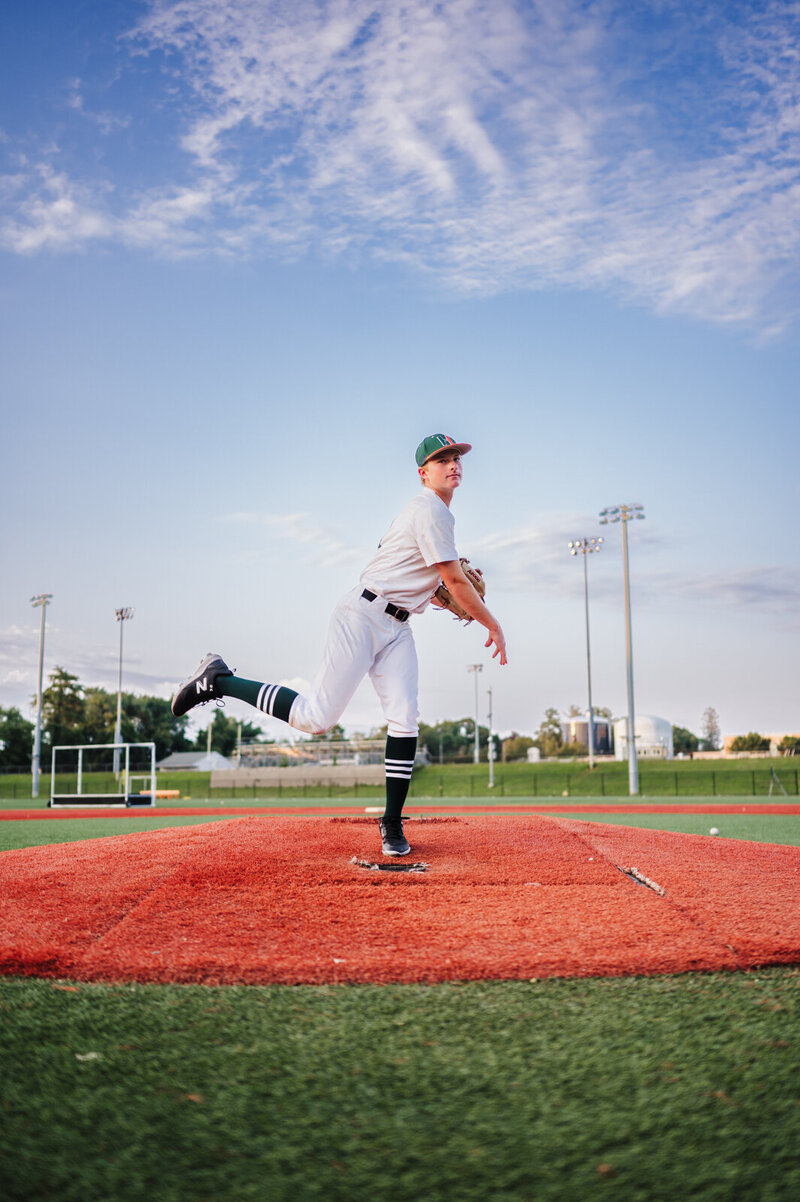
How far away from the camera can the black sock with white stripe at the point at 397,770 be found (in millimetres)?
4691

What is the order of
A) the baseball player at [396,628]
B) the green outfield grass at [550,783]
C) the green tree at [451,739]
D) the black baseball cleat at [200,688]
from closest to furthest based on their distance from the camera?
the baseball player at [396,628] → the black baseball cleat at [200,688] → the green outfield grass at [550,783] → the green tree at [451,739]

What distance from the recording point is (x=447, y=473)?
4.83m

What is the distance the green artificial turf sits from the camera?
138 centimetres

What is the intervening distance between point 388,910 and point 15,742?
3477 inches

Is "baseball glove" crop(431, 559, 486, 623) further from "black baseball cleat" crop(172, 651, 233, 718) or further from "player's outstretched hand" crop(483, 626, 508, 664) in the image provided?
"black baseball cleat" crop(172, 651, 233, 718)

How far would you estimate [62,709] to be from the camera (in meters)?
79.6

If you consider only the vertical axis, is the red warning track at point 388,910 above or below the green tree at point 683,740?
above

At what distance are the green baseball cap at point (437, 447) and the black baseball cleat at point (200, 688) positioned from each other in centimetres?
176

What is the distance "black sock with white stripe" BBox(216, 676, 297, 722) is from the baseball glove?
3.51 feet

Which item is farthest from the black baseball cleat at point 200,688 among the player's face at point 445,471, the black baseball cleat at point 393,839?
the player's face at point 445,471

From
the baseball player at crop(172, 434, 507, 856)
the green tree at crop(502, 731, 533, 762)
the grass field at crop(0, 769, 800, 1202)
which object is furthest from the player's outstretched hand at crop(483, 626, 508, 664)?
the green tree at crop(502, 731, 533, 762)

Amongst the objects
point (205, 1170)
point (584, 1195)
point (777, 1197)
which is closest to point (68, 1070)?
point (205, 1170)

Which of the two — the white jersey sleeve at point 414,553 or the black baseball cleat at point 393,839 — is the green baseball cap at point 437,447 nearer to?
the white jersey sleeve at point 414,553

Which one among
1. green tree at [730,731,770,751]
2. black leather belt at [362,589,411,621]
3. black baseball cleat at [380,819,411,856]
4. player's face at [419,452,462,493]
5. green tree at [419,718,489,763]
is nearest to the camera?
black baseball cleat at [380,819,411,856]
